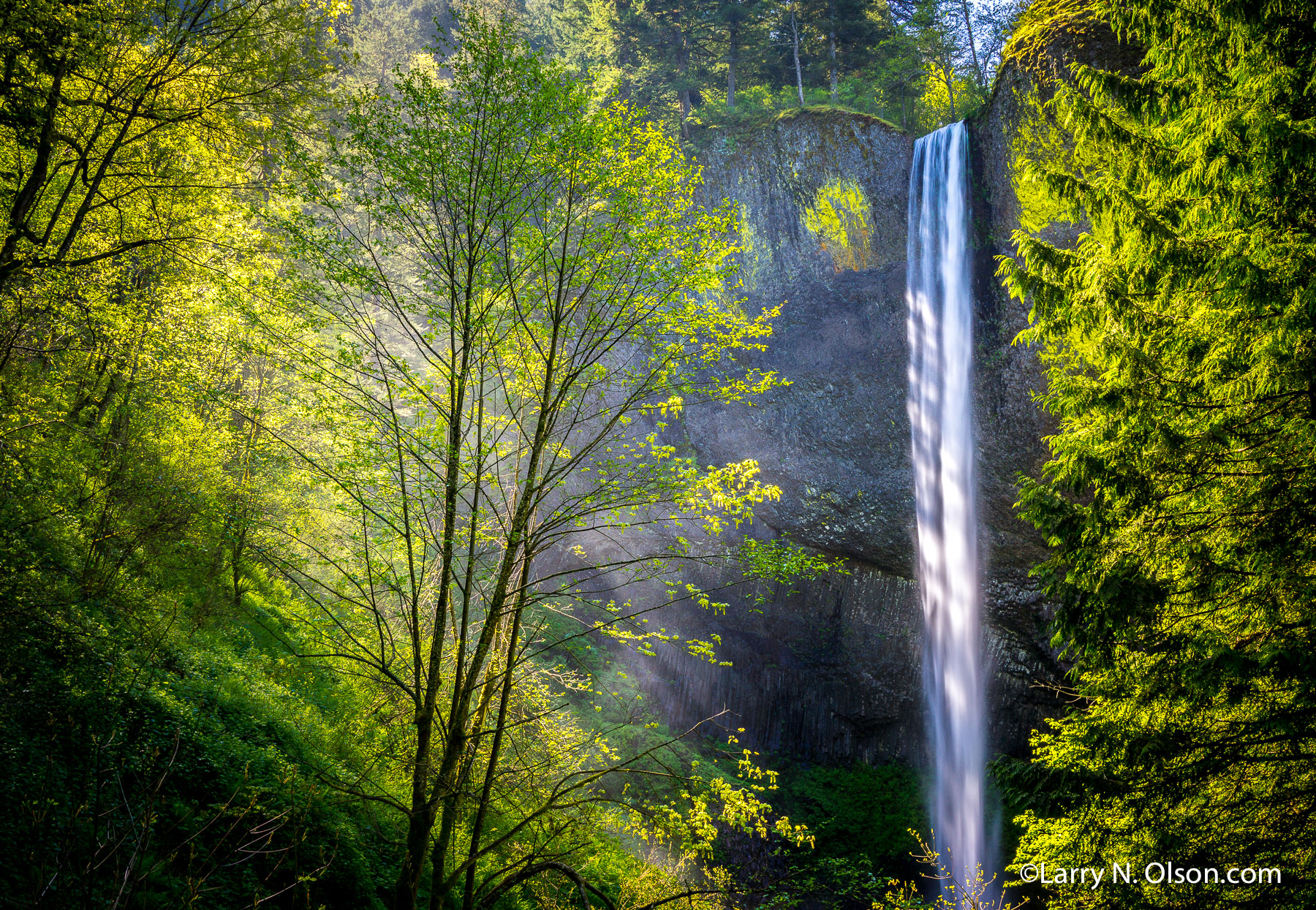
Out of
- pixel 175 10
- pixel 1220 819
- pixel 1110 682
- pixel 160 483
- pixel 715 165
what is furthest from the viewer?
pixel 715 165

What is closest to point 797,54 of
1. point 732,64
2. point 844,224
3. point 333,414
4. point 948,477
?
point 732,64

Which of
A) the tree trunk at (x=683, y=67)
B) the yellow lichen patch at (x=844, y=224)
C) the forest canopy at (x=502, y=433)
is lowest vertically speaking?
the forest canopy at (x=502, y=433)

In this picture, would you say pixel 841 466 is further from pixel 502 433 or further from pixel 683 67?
pixel 683 67

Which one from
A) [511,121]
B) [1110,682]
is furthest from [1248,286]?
[511,121]

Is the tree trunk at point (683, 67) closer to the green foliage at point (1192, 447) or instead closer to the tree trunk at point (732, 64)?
the tree trunk at point (732, 64)

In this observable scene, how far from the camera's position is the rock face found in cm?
1463

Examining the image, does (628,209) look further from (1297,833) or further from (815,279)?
(815,279)

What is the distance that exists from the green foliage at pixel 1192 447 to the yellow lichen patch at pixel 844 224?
987cm

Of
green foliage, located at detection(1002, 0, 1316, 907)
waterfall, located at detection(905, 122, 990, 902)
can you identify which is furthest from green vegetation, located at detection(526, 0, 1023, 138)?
green foliage, located at detection(1002, 0, 1316, 907)

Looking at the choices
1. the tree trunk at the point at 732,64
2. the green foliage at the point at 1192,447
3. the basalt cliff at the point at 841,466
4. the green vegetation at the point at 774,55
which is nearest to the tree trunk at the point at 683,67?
the green vegetation at the point at 774,55

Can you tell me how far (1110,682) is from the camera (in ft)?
19.2

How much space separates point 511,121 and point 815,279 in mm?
13277

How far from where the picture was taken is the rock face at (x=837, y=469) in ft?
48.0

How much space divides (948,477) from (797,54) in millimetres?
15247
